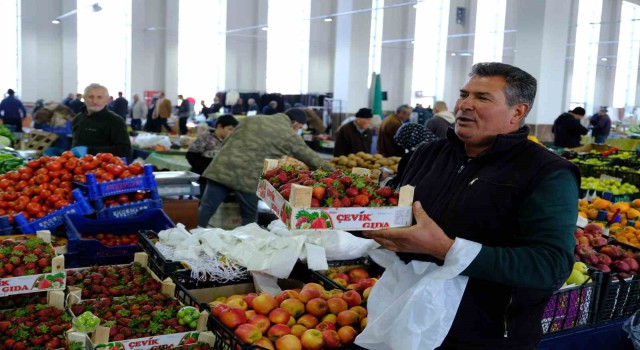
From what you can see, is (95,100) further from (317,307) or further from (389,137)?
(389,137)

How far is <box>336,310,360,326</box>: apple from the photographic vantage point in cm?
239

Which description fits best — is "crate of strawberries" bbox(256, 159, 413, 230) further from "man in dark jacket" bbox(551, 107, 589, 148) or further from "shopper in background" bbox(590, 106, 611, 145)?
"shopper in background" bbox(590, 106, 611, 145)

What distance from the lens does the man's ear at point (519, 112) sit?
1.81 meters

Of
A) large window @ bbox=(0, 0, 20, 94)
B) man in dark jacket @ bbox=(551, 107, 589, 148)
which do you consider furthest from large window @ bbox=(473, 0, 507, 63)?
large window @ bbox=(0, 0, 20, 94)

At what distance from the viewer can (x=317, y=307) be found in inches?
97.6

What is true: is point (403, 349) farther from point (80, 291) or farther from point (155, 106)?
point (155, 106)

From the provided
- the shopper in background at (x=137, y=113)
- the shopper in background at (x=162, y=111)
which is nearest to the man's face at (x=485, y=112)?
the shopper in background at (x=162, y=111)

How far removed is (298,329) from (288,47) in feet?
71.4

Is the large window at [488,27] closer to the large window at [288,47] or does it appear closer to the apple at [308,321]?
the large window at [288,47]

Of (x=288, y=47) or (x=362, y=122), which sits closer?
(x=362, y=122)

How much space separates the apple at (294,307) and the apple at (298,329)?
10 cm

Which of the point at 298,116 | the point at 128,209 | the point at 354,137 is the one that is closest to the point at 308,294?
the point at 128,209

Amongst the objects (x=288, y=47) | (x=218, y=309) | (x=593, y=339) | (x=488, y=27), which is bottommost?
(x=593, y=339)

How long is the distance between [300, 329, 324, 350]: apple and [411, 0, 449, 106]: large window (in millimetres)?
21645
